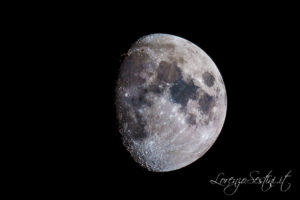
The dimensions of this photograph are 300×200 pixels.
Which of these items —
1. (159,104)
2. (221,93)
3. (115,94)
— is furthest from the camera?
(221,93)

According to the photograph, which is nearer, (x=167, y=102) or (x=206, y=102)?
(x=167, y=102)

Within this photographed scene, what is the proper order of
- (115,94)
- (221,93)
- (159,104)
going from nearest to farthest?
(159,104) < (115,94) < (221,93)

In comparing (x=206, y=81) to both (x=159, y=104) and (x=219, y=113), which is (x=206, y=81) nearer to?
(x=219, y=113)

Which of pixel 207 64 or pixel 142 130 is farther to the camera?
pixel 207 64

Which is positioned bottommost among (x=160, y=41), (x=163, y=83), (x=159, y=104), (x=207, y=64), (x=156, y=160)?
(x=156, y=160)

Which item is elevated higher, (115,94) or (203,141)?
(115,94)

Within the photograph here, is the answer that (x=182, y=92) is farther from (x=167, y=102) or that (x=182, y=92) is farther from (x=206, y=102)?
(x=206, y=102)

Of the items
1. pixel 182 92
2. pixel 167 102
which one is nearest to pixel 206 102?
pixel 182 92

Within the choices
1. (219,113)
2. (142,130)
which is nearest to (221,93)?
(219,113)
